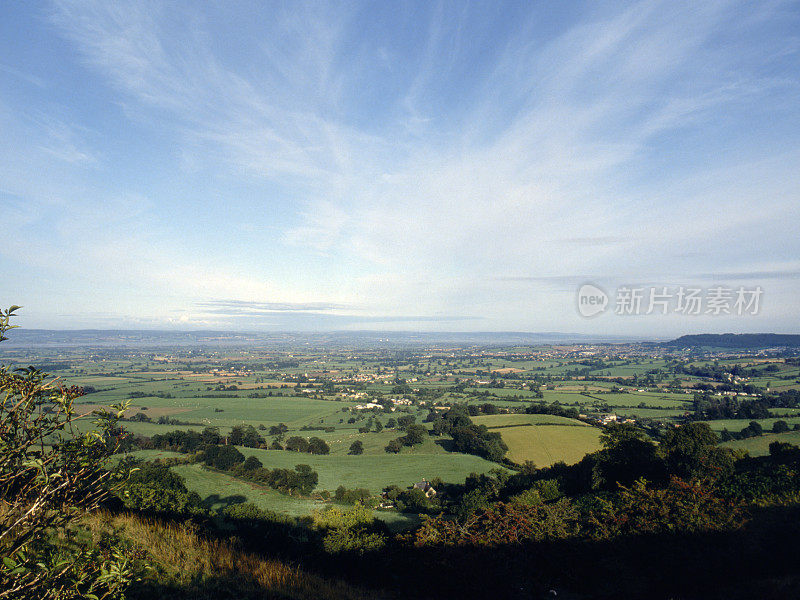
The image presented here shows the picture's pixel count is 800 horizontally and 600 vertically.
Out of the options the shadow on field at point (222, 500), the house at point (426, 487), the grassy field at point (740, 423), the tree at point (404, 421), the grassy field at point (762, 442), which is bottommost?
the tree at point (404, 421)

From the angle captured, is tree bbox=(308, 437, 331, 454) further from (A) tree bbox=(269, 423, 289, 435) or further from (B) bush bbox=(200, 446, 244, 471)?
(B) bush bbox=(200, 446, 244, 471)

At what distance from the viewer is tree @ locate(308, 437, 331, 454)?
49.3 metres

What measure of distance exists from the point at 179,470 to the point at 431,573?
3193 centimetres

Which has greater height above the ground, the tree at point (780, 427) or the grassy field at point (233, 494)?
the tree at point (780, 427)

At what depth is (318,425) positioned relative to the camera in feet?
209

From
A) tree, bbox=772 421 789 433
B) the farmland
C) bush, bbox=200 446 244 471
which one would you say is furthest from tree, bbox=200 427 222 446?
tree, bbox=772 421 789 433

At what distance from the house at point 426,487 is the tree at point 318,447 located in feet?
56.7

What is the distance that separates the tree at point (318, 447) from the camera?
49.3 meters

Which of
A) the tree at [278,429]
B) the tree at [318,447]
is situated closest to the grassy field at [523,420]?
the tree at [318,447]

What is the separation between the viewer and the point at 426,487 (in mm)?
35719

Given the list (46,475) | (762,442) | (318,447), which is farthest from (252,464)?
(762,442)

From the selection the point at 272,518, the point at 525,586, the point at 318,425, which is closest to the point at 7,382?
the point at 525,586

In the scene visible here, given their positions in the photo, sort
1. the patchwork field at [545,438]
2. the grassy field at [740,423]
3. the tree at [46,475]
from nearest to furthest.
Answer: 1. the tree at [46,475]
2. the patchwork field at [545,438]
3. the grassy field at [740,423]

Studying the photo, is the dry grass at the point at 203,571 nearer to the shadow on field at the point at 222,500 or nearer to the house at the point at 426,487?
the shadow on field at the point at 222,500
